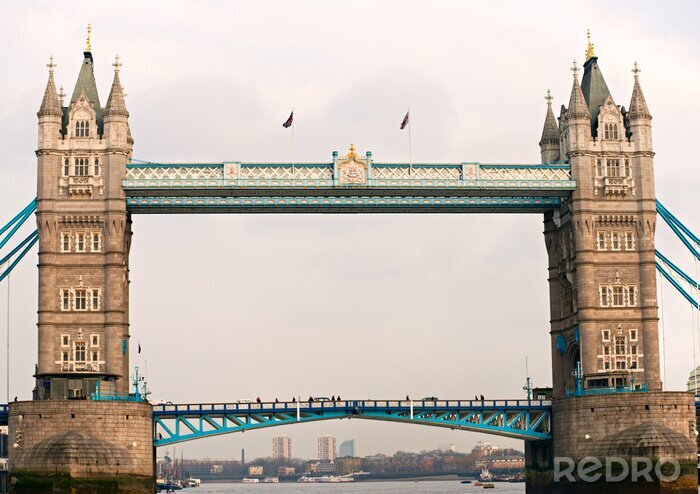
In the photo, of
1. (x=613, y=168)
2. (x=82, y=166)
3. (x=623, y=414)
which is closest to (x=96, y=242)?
(x=82, y=166)

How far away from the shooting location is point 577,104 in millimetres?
117562

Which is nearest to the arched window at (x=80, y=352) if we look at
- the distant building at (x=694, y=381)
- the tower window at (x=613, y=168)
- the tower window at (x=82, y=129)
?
the tower window at (x=82, y=129)

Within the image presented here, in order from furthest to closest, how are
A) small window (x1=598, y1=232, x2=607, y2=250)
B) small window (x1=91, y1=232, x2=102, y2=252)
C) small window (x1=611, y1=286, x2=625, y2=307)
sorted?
1. small window (x1=598, y1=232, x2=607, y2=250)
2. small window (x1=611, y1=286, x2=625, y2=307)
3. small window (x1=91, y1=232, x2=102, y2=252)

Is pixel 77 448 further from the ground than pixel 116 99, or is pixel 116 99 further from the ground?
pixel 116 99

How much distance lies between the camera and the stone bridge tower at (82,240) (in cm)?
10988

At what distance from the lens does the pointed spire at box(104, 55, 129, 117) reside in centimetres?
11312

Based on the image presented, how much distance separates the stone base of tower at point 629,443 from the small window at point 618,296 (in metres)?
9.60

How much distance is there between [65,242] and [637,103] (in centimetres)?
5130

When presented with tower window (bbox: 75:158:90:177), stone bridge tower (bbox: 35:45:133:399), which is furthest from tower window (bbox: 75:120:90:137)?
tower window (bbox: 75:158:90:177)

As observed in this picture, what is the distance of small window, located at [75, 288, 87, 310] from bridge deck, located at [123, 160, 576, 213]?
8.67 m

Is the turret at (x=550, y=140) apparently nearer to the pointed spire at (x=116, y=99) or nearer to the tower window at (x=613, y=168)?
the tower window at (x=613, y=168)

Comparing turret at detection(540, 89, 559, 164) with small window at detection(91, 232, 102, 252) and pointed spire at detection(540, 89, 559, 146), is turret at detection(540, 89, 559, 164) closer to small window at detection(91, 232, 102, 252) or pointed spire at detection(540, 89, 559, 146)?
pointed spire at detection(540, 89, 559, 146)

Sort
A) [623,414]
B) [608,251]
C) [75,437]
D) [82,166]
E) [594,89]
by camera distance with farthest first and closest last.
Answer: [594,89] < [608,251] < [82,166] < [623,414] < [75,437]

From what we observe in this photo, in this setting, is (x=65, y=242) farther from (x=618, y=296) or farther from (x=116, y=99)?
(x=618, y=296)
